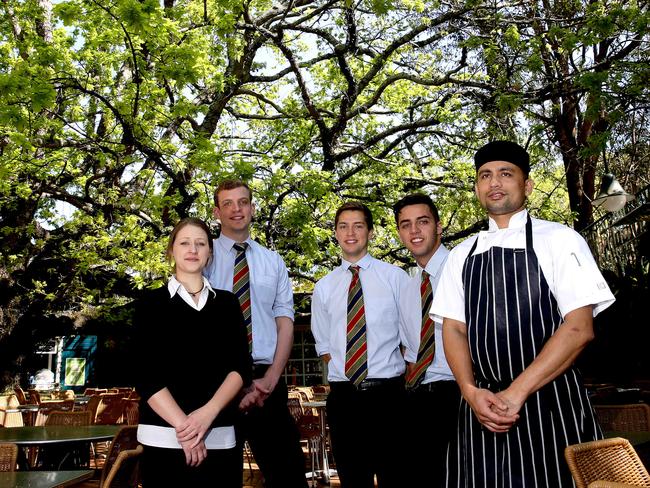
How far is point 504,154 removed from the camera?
2516 millimetres

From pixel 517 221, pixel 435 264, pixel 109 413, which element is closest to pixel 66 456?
pixel 435 264

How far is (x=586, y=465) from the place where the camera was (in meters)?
1.91

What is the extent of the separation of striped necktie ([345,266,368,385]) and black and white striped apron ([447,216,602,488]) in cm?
93

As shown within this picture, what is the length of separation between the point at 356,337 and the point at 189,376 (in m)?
1.11

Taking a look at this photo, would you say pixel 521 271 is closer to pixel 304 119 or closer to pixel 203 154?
pixel 203 154

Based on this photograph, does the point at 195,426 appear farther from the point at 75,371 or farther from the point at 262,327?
the point at 75,371

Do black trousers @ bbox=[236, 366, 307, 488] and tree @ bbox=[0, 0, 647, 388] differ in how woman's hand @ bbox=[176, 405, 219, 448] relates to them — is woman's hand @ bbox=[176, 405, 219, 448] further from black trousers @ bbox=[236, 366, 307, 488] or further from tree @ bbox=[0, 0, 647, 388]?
tree @ bbox=[0, 0, 647, 388]

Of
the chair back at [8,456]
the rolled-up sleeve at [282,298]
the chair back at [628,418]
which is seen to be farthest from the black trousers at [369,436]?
the chair back at [628,418]

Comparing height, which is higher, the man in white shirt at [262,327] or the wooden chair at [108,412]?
the man in white shirt at [262,327]

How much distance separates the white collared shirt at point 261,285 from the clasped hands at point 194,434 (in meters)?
0.85

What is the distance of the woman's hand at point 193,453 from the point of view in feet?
7.93

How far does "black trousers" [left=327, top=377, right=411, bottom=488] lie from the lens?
3115mm

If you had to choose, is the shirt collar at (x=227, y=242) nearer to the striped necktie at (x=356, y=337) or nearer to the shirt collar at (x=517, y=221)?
the striped necktie at (x=356, y=337)

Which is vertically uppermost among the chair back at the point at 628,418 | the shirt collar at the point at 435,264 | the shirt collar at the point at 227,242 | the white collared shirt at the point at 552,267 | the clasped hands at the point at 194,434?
the shirt collar at the point at 227,242
